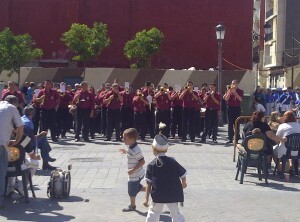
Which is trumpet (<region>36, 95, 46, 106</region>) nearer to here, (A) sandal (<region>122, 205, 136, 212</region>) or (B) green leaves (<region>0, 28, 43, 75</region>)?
(A) sandal (<region>122, 205, 136, 212</region>)

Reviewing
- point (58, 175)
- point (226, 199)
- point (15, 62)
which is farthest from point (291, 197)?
point (15, 62)

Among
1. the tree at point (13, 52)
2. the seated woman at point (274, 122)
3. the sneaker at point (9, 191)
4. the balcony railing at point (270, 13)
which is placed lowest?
the sneaker at point (9, 191)

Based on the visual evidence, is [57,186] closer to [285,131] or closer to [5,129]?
[5,129]

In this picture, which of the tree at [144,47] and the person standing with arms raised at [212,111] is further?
the tree at [144,47]

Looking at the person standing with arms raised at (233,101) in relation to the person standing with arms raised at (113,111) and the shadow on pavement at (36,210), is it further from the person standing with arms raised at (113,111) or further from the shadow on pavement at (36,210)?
the shadow on pavement at (36,210)

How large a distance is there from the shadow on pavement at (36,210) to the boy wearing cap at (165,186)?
77.6 inches

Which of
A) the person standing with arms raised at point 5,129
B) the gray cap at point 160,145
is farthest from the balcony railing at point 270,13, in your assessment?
the gray cap at point 160,145

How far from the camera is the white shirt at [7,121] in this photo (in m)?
10.0

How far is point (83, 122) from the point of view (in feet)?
67.8

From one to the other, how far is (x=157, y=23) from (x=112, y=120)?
70.0 feet

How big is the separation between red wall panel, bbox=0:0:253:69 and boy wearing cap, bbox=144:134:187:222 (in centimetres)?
3302

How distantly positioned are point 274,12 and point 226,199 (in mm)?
57603

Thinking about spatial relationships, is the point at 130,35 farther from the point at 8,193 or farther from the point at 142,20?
the point at 8,193

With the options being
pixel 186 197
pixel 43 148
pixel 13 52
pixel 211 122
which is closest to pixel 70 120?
pixel 211 122
